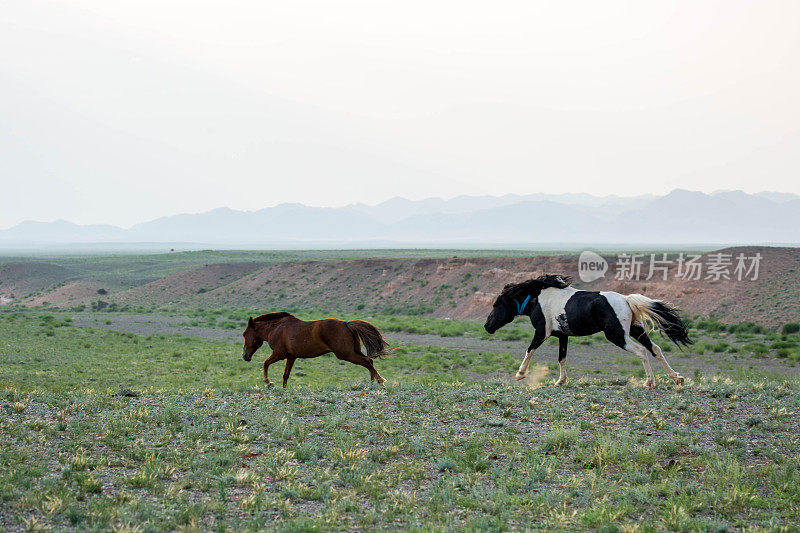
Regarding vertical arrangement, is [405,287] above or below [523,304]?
below

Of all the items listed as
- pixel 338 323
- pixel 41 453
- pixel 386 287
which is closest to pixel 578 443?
pixel 338 323

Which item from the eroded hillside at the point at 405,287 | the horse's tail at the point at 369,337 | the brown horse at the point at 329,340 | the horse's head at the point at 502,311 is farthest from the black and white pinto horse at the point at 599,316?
the eroded hillside at the point at 405,287

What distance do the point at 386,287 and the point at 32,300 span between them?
44.0 m

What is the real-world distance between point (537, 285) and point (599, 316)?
1.62m

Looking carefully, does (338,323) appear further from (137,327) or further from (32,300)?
(32,300)

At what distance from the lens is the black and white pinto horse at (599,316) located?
43.1 feet

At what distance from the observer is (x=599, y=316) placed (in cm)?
1330

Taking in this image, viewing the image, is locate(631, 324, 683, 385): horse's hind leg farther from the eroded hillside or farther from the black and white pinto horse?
the eroded hillside

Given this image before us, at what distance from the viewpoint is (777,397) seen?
1220cm

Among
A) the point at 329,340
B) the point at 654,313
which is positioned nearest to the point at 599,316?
the point at 654,313

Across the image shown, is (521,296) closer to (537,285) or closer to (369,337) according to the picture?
(537,285)

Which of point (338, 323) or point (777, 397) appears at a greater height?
point (338, 323)

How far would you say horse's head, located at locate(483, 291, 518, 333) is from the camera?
591 inches

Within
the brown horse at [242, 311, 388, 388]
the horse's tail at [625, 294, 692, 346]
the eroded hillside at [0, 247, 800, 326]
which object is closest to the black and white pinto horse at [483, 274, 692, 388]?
the horse's tail at [625, 294, 692, 346]
